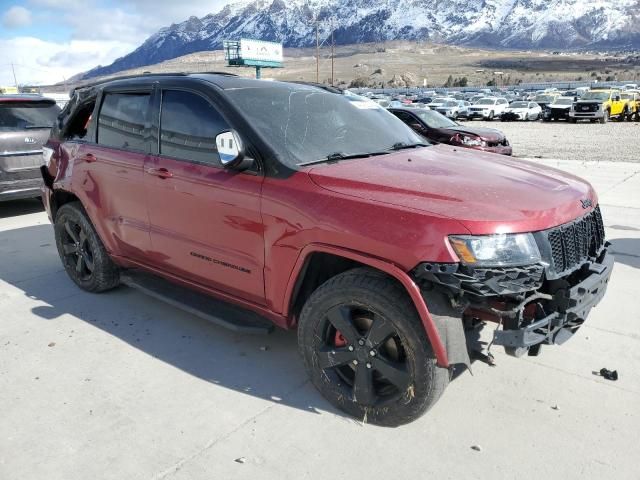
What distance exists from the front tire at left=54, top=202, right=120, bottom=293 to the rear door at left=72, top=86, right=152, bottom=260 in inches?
7.6

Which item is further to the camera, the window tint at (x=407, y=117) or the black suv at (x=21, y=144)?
the window tint at (x=407, y=117)

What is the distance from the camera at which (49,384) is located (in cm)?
351

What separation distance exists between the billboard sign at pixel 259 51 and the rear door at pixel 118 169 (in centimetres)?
6381

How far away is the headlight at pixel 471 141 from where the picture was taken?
1225 centimetres

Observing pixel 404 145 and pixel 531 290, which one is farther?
pixel 404 145

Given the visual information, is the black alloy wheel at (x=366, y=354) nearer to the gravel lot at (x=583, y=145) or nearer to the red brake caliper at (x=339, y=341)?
the red brake caliper at (x=339, y=341)

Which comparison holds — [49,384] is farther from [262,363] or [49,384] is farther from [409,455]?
[409,455]

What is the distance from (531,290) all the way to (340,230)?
944mm

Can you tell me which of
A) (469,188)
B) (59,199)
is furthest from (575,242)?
(59,199)

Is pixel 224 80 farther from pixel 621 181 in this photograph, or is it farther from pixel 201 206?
pixel 621 181

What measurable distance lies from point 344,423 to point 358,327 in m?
0.53

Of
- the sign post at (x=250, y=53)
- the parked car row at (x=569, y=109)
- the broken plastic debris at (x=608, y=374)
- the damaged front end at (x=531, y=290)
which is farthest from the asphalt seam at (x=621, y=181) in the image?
the sign post at (x=250, y=53)

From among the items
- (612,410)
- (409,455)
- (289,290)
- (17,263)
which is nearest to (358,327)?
(289,290)

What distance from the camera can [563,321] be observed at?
9.23ft
